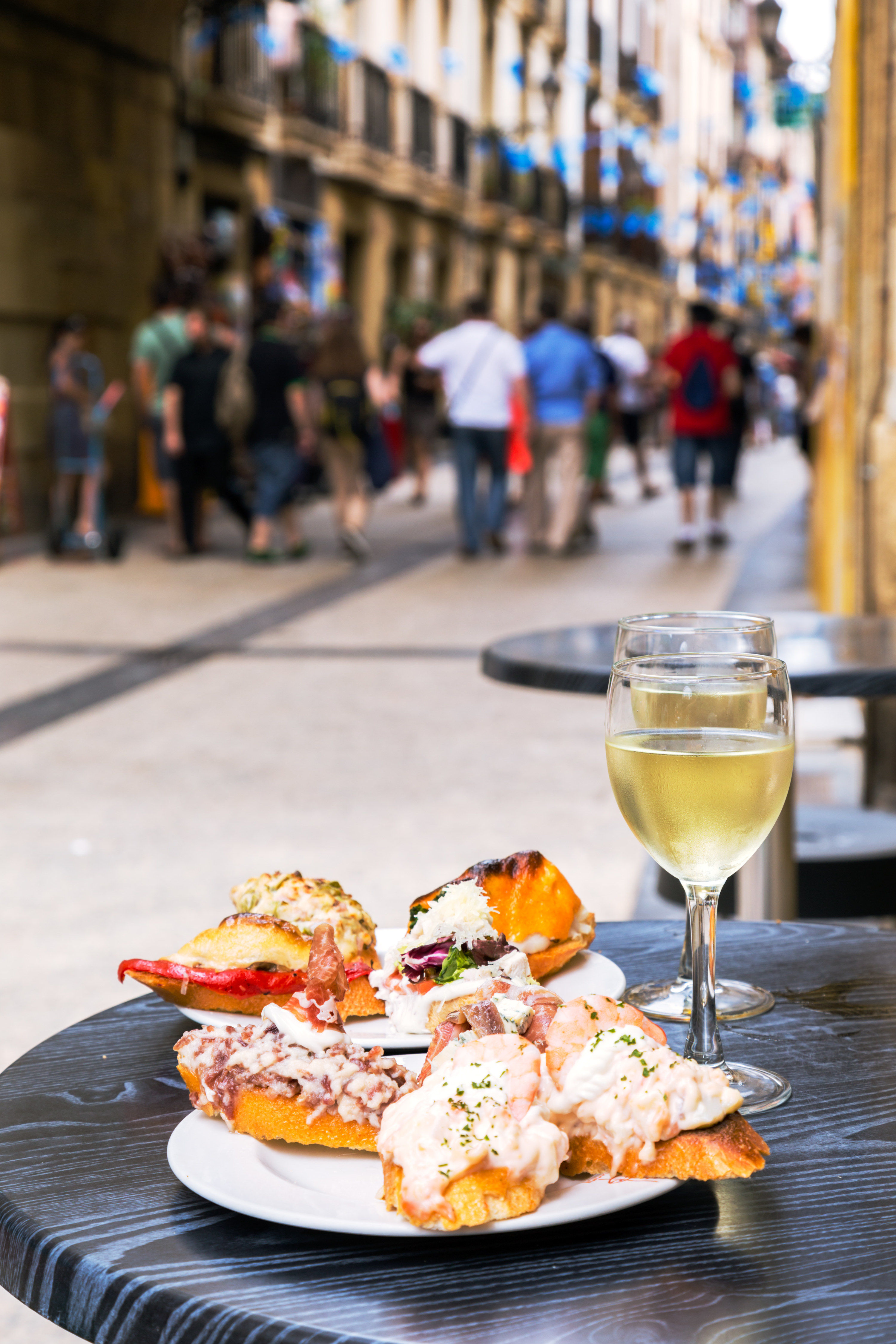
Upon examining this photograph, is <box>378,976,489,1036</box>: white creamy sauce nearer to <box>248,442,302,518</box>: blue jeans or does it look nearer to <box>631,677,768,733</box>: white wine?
<box>631,677,768,733</box>: white wine

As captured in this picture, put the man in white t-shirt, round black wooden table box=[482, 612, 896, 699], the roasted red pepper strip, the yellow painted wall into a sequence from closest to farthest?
the roasted red pepper strip < round black wooden table box=[482, 612, 896, 699] < the yellow painted wall < the man in white t-shirt

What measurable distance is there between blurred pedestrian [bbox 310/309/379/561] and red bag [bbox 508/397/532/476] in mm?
988

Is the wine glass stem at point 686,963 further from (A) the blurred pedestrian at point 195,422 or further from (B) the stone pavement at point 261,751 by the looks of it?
(A) the blurred pedestrian at point 195,422

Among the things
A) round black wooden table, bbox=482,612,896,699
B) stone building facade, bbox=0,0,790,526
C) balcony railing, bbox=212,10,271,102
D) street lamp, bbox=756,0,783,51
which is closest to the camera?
round black wooden table, bbox=482,612,896,699

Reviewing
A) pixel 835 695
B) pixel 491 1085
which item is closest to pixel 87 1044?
pixel 491 1085

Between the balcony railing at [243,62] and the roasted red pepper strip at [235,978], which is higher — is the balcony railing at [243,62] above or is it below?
above

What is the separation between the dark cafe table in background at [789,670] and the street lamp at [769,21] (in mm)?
59306

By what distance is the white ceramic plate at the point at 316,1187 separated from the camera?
0.83 metres

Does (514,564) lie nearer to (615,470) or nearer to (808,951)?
(808,951)

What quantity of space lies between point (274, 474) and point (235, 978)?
10386 mm

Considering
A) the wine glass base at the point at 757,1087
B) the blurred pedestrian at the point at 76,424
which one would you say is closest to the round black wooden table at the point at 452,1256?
the wine glass base at the point at 757,1087

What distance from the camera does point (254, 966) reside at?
1148 mm

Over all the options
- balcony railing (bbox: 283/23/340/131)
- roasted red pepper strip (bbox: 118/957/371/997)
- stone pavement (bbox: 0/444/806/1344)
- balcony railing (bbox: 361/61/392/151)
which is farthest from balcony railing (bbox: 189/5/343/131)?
roasted red pepper strip (bbox: 118/957/371/997)

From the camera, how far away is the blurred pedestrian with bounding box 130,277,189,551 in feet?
39.1
